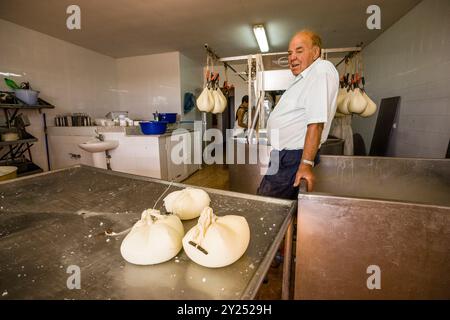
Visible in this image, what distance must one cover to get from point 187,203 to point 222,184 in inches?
119

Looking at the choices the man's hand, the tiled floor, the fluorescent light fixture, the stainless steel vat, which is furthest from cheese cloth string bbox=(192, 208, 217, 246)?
the fluorescent light fixture

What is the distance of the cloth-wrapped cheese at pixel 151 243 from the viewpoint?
57cm

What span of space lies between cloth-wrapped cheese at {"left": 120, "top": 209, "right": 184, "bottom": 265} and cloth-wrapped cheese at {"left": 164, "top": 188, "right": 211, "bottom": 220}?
0.15m

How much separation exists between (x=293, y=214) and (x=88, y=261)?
0.67 meters

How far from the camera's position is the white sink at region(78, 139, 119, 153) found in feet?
10.2

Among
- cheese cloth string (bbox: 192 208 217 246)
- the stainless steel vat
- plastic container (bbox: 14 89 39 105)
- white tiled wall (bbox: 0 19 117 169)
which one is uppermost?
white tiled wall (bbox: 0 19 117 169)

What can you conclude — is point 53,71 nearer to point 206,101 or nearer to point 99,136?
point 99,136

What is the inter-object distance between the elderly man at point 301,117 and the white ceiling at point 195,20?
178 cm

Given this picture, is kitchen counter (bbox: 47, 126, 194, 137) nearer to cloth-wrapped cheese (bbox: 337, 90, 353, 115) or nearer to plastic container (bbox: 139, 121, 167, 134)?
plastic container (bbox: 139, 121, 167, 134)

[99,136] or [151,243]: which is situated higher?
[99,136]

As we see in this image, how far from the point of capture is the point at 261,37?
3770 mm

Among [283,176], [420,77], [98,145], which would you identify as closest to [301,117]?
[283,176]
